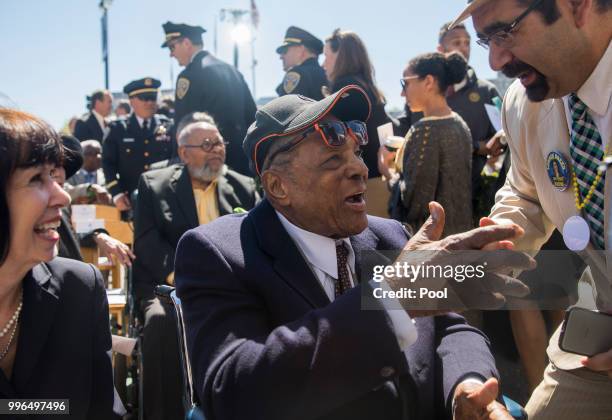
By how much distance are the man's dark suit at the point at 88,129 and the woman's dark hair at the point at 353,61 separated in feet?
20.1

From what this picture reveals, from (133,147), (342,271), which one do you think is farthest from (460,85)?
(133,147)

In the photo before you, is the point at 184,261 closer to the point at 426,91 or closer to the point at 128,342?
the point at 128,342

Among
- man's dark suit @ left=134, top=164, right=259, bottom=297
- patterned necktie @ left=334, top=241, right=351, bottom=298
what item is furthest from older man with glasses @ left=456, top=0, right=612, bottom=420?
man's dark suit @ left=134, top=164, right=259, bottom=297

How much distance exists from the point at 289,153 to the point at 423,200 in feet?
7.07

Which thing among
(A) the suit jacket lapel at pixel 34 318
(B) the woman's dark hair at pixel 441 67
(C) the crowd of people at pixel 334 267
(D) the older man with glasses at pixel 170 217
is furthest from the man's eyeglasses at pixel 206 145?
(A) the suit jacket lapel at pixel 34 318

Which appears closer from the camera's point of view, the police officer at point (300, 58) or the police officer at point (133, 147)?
the police officer at point (300, 58)

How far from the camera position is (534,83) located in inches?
89.7

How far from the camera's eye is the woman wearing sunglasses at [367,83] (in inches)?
204

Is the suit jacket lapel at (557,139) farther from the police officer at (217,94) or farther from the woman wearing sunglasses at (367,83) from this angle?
the police officer at (217,94)

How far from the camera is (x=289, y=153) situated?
88.3 inches

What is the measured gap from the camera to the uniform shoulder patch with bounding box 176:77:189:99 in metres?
6.25

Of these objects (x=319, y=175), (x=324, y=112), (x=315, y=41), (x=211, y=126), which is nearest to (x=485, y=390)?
(x=319, y=175)

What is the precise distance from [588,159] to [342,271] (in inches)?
39.5

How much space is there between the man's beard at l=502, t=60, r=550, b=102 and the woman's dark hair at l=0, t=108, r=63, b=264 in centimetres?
177
